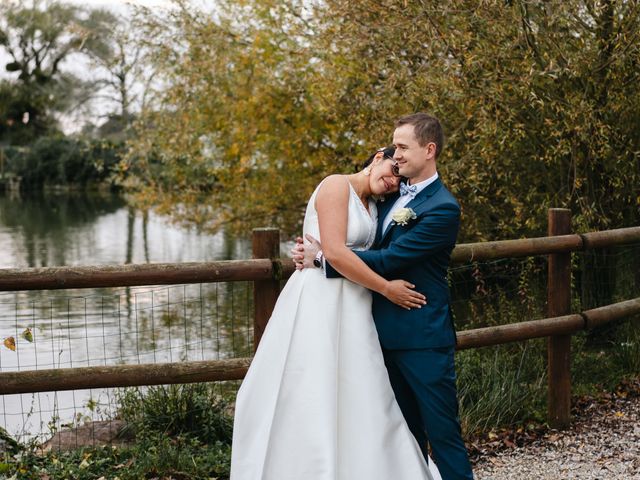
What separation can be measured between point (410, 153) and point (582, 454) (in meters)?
2.70

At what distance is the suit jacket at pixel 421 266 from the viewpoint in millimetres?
3520

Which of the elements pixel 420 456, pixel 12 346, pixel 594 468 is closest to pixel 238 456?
pixel 420 456

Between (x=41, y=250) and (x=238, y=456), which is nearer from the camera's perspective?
(x=238, y=456)

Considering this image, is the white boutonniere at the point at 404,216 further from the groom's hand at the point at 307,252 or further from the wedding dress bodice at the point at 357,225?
the groom's hand at the point at 307,252

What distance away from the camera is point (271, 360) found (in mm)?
3775

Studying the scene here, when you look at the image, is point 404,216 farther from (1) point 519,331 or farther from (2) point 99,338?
(2) point 99,338

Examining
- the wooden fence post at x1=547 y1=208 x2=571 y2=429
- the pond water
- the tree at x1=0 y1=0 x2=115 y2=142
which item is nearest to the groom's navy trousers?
the pond water

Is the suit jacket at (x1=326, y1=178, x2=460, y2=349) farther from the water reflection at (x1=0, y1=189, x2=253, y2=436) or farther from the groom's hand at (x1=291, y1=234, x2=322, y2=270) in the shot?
the water reflection at (x1=0, y1=189, x2=253, y2=436)

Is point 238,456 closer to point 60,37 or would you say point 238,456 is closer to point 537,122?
point 537,122

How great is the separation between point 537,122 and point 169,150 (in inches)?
308

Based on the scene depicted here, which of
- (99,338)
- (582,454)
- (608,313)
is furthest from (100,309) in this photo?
(582,454)

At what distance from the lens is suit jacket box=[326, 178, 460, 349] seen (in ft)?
11.5

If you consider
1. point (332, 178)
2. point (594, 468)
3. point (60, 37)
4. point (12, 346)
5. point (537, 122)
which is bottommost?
point (594, 468)

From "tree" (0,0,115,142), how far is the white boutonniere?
55.9 metres
